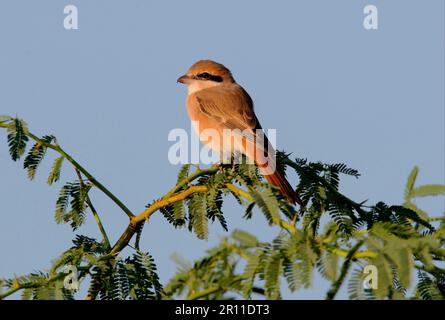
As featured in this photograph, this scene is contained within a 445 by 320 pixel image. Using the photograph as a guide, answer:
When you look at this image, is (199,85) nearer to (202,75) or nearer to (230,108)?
(202,75)

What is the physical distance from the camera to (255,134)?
6.12 metres

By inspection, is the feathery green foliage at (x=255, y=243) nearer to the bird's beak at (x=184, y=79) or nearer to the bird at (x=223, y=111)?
the bird at (x=223, y=111)

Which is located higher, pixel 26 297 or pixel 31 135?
pixel 31 135

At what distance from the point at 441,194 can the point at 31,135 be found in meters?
2.08

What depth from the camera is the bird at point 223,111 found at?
5910mm

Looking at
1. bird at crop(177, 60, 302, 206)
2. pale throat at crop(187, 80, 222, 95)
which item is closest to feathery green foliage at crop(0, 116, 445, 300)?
bird at crop(177, 60, 302, 206)

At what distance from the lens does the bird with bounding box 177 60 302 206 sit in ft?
19.4

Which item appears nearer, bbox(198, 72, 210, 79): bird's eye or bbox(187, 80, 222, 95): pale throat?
bbox(187, 80, 222, 95): pale throat

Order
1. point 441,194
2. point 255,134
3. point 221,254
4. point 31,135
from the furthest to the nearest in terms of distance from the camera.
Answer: point 255,134, point 31,135, point 441,194, point 221,254

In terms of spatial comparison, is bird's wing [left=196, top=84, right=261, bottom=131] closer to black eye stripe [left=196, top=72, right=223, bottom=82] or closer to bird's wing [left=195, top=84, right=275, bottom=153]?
bird's wing [left=195, top=84, right=275, bottom=153]

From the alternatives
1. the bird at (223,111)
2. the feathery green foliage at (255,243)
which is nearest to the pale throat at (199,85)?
the bird at (223,111)
